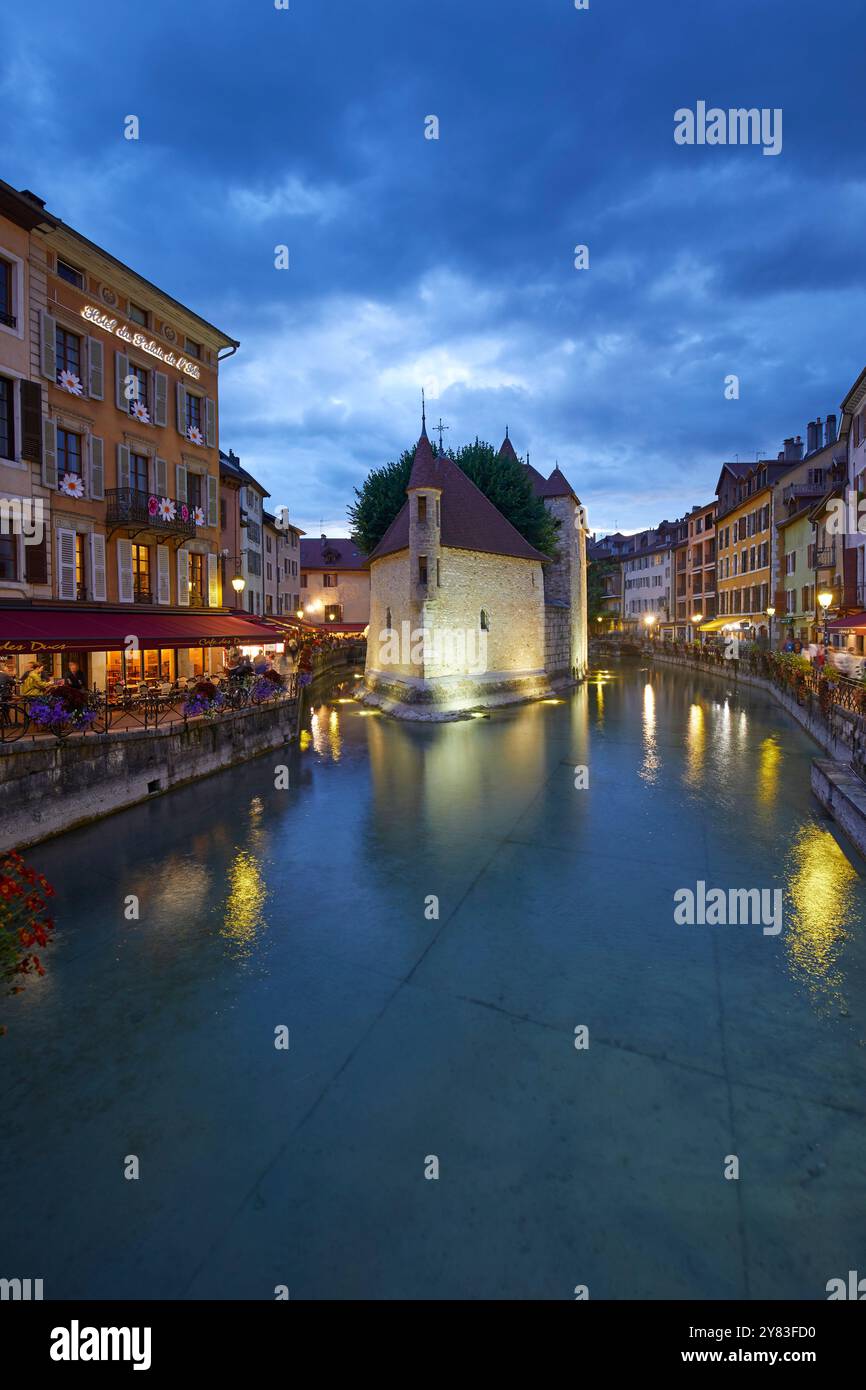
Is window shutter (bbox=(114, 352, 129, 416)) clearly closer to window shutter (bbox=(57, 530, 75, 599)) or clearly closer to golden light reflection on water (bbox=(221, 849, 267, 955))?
window shutter (bbox=(57, 530, 75, 599))

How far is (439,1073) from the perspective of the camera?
5199 millimetres

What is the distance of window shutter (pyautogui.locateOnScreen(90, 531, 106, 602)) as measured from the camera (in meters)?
18.2

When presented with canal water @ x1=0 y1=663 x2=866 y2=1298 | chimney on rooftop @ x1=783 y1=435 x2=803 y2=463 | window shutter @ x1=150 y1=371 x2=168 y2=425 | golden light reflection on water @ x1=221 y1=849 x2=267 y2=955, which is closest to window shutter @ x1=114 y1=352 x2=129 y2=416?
window shutter @ x1=150 y1=371 x2=168 y2=425

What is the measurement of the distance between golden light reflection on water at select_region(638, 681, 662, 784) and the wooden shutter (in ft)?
56.9

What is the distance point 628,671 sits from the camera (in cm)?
5053

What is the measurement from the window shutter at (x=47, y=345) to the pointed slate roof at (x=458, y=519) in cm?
1391

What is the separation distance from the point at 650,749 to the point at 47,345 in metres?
20.0

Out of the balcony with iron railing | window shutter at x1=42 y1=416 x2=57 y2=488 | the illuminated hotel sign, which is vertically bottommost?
the balcony with iron railing

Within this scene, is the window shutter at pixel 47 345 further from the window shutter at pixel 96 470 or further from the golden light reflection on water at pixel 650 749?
the golden light reflection on water at pixel 650 749

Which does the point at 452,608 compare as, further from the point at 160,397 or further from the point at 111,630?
the point at 111,630

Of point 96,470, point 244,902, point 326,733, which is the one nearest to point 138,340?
point 96,470
